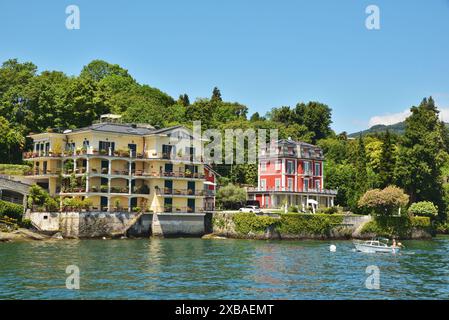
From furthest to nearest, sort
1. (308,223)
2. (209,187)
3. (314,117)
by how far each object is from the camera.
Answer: (314,117), (209,187), (308,223)

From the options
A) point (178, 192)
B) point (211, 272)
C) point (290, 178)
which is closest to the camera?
point (211, 272)

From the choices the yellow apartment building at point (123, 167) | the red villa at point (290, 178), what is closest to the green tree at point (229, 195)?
the red villa at point (290, 178)

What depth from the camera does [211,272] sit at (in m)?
29.7

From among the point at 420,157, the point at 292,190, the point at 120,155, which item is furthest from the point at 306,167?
the point at 120,155

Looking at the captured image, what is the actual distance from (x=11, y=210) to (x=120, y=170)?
1074 centimetres

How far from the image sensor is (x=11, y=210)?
50.4 metres

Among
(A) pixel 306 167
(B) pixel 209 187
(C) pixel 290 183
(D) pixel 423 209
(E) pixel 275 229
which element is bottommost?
(E) pixel 275 229

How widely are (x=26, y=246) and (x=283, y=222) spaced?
2404 cm

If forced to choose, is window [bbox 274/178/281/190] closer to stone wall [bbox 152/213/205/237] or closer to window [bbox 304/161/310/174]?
window [bbox 304/161/310/174]

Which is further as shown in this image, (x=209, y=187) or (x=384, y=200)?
(x=209, y=187)

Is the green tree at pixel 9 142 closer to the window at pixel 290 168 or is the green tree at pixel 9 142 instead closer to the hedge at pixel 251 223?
the hedge at pixel 251 223

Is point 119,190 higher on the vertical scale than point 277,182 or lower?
lower

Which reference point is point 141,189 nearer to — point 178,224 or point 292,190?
point 178,224

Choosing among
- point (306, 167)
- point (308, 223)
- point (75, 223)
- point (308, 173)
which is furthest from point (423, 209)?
point (75, 223)
